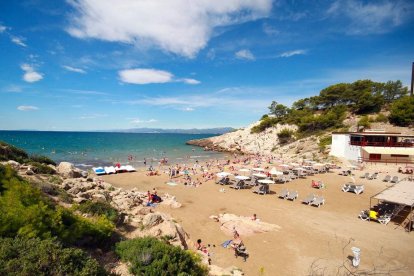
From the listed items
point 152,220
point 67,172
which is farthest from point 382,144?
point 67,172

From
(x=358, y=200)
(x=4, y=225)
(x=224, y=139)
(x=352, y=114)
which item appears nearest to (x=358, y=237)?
(x=358, y=200)

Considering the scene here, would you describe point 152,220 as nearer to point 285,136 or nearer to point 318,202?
point 318,202

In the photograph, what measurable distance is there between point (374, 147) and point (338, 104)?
3818cm

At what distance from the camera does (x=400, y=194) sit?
1469 cm

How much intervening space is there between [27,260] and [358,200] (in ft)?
68.9

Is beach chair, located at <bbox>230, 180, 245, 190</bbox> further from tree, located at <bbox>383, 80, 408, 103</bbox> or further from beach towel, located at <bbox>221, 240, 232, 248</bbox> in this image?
tree, located at <bbox>383, 80, 408, 103</bbox>

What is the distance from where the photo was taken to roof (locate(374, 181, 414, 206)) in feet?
44.3

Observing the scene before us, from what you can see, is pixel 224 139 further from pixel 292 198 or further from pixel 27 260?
pixel 27 260

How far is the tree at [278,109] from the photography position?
7650 cm

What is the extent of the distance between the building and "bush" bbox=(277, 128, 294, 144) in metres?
20.2

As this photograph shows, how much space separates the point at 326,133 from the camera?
52.1 metres

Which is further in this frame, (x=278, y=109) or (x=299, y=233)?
(x=278, y=109)

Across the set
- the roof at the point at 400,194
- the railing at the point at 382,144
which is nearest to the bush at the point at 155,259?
the roof at the point at 400,194

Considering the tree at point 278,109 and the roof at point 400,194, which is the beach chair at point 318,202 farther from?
the tree at point 278,109
